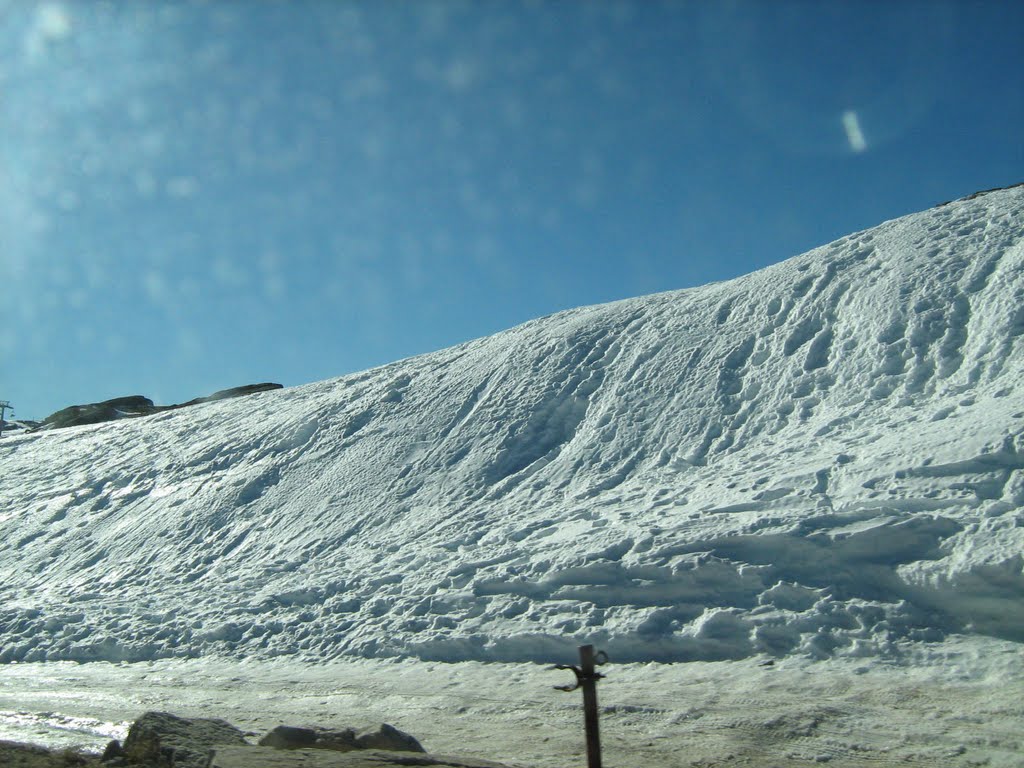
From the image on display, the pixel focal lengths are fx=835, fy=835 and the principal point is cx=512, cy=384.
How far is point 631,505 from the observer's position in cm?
1152

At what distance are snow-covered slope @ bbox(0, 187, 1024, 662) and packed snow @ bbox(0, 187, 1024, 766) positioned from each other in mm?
47

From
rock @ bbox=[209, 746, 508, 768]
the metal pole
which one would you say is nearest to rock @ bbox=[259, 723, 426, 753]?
rock @ bbox=[209, 746, 508, 768]

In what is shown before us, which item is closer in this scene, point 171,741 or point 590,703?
point 590,703

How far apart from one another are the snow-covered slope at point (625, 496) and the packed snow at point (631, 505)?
47 mm

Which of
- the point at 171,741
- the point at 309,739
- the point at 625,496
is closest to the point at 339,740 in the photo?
the point at 309,739

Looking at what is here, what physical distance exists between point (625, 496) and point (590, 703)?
8.05 m

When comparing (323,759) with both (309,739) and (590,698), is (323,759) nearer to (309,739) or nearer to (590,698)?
(309,739)

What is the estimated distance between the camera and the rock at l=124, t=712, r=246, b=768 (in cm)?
513

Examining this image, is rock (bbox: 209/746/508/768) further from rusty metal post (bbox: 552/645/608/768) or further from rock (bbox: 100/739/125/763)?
rusty metal post (bbox: 552/645/608/768)

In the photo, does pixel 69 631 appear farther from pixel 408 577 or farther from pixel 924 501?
pixel 924 501

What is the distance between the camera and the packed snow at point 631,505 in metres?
7.94

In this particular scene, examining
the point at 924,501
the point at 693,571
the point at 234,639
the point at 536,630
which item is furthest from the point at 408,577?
the point at 924,501

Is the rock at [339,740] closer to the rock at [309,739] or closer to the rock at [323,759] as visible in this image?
the rock at [309,739]

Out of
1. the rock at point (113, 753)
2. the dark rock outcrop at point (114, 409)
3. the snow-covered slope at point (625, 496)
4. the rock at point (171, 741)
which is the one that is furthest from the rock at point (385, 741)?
the dark rock outcrop at point (114, 409)
